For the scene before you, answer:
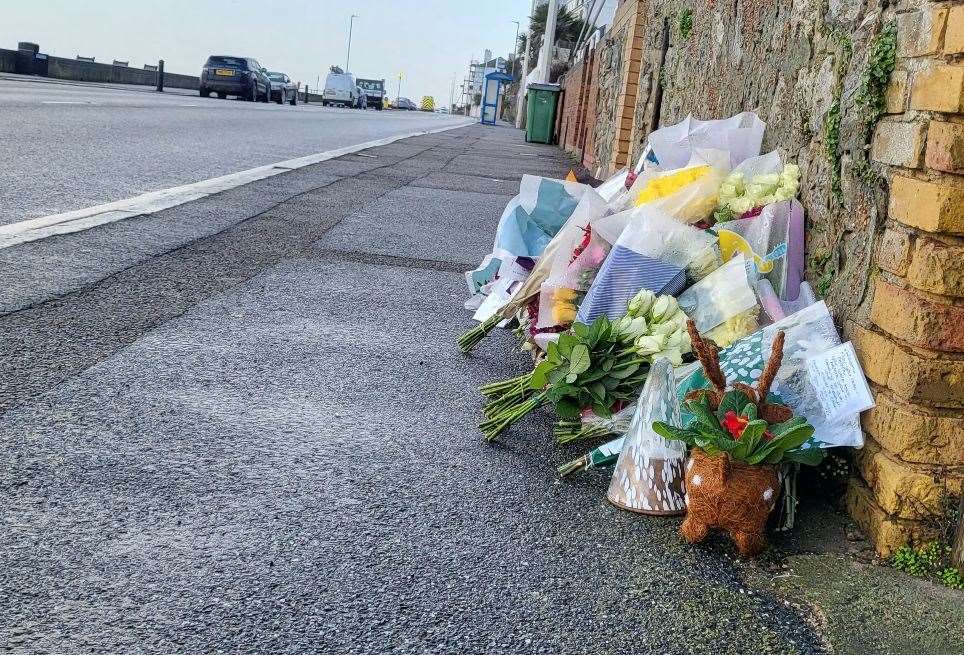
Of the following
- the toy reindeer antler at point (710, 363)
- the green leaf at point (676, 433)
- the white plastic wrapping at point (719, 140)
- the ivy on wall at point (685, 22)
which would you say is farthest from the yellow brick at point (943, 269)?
the ivy on wall at point (685, 22)

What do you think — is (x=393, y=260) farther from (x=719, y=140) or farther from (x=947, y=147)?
(x=947, y=147)

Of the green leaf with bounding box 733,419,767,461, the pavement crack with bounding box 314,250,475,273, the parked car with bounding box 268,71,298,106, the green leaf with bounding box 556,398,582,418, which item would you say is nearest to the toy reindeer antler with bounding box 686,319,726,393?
the green leaf with bounding box 733,419,767,461

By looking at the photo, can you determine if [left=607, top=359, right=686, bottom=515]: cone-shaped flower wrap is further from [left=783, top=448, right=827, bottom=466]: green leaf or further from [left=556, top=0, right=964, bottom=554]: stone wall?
[left=556, top=0, right=964, bottom=554]: stone wall

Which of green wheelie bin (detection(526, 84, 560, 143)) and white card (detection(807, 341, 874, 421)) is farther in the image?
green wheelie bin (detection(526, 84, 560, 143))

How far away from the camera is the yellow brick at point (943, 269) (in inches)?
95.3

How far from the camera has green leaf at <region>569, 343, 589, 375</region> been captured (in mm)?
3025

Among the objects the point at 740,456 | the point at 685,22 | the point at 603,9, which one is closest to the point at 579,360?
the point at 740,456

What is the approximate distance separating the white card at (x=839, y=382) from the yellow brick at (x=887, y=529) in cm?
24

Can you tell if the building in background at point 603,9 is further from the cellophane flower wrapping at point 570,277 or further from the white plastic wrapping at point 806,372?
the white plastic wrapping at point 806,372

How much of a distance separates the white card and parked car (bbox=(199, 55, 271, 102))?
37.0 m

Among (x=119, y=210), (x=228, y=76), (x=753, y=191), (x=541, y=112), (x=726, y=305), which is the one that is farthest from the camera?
(x=228, y=76)

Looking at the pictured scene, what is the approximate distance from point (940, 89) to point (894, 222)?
0.39 meters

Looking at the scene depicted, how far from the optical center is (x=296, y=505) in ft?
8.06

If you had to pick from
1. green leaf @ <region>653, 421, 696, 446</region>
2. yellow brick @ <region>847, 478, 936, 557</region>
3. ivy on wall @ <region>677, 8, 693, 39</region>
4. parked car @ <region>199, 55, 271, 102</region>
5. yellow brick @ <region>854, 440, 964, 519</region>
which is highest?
parked car @ <region>199, 55, 271, 102</region>
